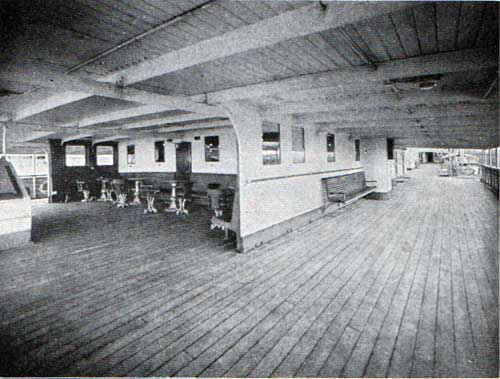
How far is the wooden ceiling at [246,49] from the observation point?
7.14 feet

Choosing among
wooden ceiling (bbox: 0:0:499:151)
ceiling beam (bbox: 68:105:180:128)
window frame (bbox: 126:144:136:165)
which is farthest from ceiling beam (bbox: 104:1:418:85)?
window frame (bbox: 126:144:136:165)

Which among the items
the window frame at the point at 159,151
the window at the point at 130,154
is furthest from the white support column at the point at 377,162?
the window at the point at 130,154

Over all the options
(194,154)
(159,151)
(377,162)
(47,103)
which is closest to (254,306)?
(47,103)

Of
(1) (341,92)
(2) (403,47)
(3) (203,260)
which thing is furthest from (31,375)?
(1) (341,92)

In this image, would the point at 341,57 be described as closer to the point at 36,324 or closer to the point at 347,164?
the point at 36,324

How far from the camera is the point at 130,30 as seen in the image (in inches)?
100.0

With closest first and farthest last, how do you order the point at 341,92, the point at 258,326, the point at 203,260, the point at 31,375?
the point at 31,375
the point at 258,326
the point at 341,92
the point at 203,260

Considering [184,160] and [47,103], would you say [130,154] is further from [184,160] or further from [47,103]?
[47,103]

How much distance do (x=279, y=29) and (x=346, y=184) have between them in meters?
8.24

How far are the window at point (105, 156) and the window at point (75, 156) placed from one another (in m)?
0.64

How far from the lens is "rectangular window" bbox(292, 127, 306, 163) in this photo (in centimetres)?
726

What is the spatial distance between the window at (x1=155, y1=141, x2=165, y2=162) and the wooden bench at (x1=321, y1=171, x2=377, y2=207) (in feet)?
24.8

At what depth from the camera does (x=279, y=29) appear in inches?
92.4

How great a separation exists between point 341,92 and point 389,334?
3.29 m
